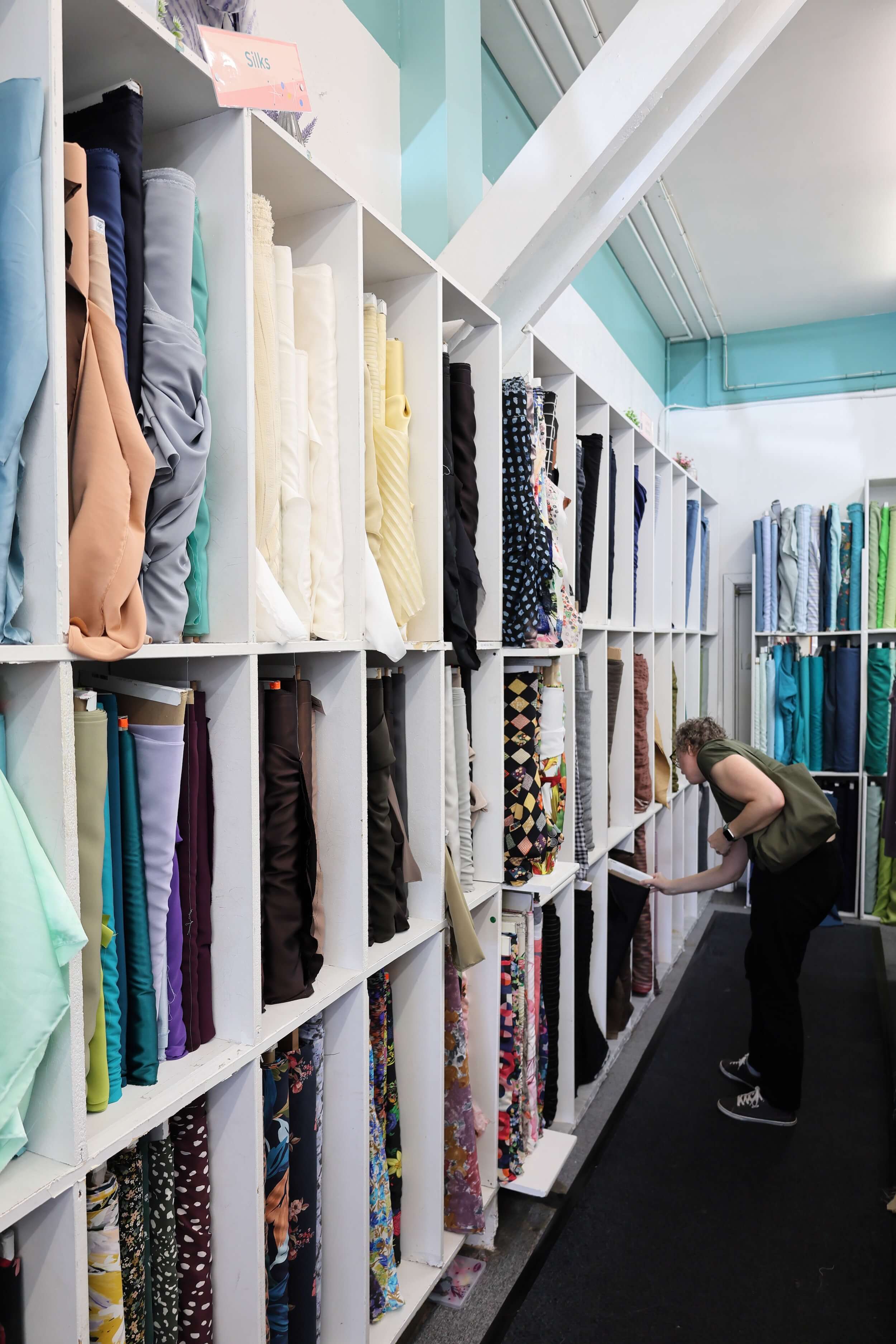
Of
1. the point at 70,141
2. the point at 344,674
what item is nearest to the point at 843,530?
the point at 344,674

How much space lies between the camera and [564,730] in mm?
2586

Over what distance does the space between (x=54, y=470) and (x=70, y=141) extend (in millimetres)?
501

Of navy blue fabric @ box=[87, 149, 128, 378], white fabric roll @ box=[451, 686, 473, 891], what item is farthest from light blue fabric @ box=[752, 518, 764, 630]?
navy blue fabric @ box=[87, 149, 128, 378]

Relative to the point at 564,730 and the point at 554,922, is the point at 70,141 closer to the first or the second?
the point at 564,730

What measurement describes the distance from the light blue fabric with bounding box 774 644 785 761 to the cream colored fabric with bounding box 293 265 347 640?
418cm

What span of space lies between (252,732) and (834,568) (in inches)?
181

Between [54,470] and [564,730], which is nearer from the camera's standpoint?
[54,470]

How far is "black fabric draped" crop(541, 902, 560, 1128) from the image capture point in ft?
8.52

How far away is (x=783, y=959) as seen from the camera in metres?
2.96

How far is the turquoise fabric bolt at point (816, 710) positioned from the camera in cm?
517

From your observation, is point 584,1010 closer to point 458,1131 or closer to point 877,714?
point 458,1131

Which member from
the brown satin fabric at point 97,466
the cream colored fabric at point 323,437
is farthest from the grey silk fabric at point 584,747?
the brown satin fabric at point 97,466

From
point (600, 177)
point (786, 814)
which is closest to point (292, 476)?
point (600, 177)

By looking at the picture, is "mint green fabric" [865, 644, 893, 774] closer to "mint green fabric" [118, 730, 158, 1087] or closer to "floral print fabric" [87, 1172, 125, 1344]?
"mint green fabric" [118, 730, 158, 1087]
